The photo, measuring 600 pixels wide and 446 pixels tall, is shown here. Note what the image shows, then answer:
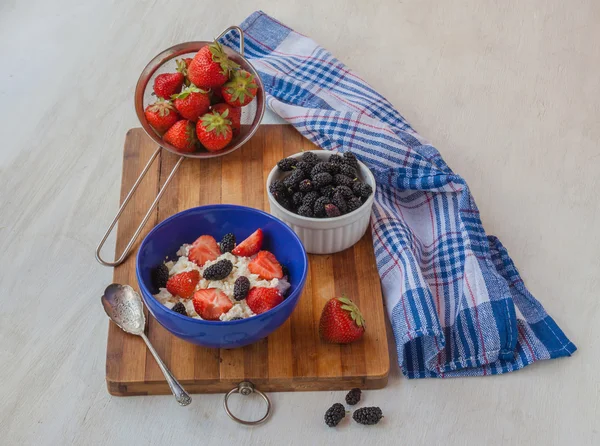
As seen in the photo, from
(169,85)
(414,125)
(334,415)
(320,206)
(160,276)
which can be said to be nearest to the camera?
(334,415)

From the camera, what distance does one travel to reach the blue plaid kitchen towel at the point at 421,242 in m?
1.79

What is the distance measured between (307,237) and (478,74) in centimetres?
94

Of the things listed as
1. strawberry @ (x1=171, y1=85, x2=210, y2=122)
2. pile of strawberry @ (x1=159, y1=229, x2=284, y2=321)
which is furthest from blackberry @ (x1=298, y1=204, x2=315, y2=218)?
strawberry @ (x1=171, y1=85, x2=210, y2=122)

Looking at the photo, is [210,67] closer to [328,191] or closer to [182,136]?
[182,136]

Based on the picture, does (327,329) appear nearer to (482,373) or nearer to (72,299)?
(482,373)

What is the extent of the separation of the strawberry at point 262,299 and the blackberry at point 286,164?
0.37 meters

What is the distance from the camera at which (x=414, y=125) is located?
93.6 inches

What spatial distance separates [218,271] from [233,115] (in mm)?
594

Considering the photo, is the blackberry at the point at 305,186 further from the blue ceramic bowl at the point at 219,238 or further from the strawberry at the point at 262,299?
the strawberry at the point at 262,299

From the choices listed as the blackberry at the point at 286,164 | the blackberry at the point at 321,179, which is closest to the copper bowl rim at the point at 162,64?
the blackberry at the point at 286,164

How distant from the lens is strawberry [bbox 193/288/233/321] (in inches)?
66.0

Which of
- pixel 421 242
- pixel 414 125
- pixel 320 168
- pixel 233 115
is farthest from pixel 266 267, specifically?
pixel 414 125

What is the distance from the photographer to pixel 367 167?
6.86 ft

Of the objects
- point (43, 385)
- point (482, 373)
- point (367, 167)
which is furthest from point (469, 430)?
point (43, 385)
